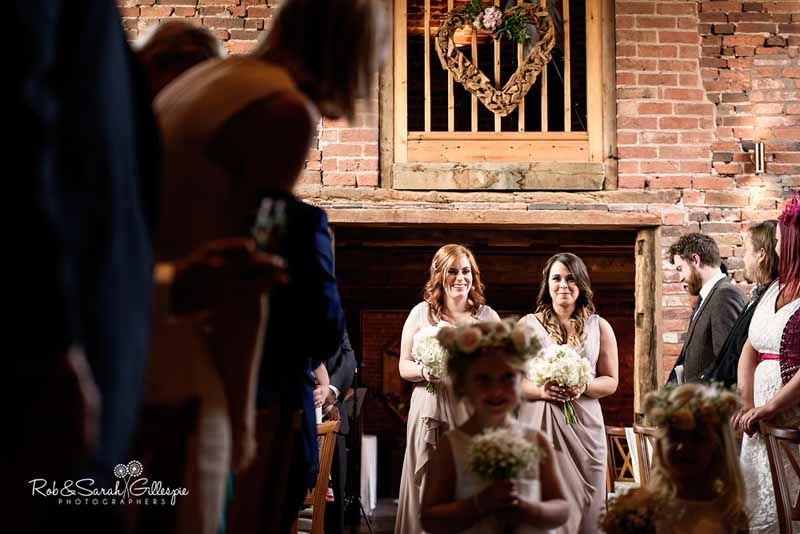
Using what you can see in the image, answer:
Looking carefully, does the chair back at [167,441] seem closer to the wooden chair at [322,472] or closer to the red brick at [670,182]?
the wooden chair at [322,472]

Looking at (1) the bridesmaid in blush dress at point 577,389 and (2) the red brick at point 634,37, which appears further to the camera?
(2) the red brick at point 634,37

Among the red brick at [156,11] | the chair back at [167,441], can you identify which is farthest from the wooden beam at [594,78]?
the chair back at [167,441]

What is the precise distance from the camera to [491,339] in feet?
9.27

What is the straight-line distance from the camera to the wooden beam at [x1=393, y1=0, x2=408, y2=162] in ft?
21.8

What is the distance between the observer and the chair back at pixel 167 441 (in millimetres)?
1494

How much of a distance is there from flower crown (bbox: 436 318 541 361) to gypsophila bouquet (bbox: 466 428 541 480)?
30 cm

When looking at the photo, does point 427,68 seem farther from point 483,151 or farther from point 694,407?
point 694,407

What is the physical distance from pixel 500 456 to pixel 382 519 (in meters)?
5.78

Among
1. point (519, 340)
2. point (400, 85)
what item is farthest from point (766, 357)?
point (400, 85)

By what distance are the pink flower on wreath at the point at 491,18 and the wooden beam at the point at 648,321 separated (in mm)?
1804

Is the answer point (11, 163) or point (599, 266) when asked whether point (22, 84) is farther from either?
point (599, 266)

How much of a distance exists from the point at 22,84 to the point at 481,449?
186 cm

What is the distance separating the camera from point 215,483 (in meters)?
1.54

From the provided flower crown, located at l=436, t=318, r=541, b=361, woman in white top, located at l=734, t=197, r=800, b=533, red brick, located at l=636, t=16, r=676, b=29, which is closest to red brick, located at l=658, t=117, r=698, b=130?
red brick, located at l=636, t=16, r=676, b=29
